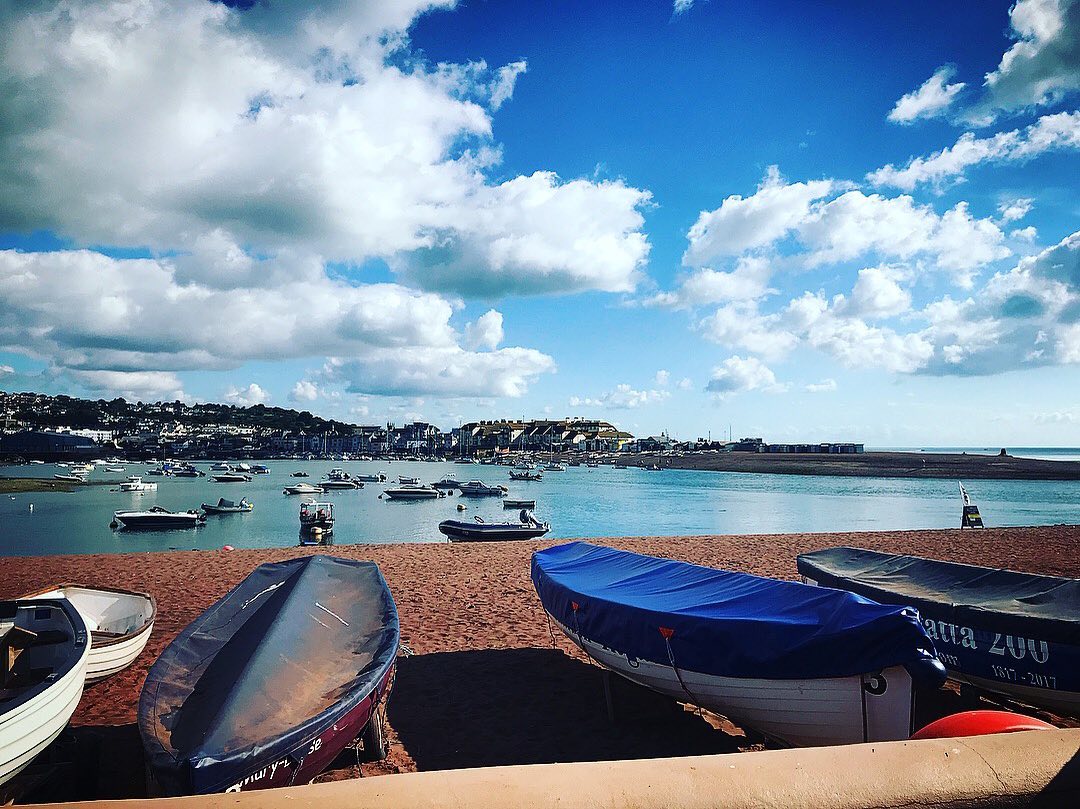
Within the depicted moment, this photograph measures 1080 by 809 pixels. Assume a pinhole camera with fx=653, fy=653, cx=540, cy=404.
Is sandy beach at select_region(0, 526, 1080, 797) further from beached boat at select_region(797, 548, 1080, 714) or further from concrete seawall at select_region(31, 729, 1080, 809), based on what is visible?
concrete seawall at select_region(31, 729, 1080, 809)

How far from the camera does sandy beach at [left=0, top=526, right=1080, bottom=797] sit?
689cm

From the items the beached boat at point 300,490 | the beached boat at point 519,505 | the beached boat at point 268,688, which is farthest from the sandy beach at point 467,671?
the beached boat at point 300,490

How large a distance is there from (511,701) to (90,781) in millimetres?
4464

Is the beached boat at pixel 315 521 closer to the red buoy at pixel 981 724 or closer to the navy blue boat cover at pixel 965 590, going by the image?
the navy blue boat cover at pixel 965 590

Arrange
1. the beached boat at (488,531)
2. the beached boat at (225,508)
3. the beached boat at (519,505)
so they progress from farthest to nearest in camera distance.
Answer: the beached boat at (519,505) → the beached boat at (225,508) → the beached boat at (488,531)

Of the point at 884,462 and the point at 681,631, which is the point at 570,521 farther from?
the point at 884,462

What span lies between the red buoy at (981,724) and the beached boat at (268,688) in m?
4.20

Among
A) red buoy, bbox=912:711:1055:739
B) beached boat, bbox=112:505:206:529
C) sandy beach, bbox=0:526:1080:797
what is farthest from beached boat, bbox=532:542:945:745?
beached boat, bbox=112:505:206:529

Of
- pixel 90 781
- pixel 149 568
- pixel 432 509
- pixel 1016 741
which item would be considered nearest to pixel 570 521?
pixel 432 509

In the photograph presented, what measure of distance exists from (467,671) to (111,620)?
5843 millimetres

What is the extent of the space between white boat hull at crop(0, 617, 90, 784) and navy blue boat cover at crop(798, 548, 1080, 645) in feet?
30.0

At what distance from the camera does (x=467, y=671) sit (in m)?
9.50

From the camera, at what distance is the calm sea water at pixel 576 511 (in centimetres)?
3969

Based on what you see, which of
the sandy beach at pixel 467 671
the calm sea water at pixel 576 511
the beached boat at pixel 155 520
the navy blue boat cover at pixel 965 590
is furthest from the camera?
the beached boat at pixel 155 520
